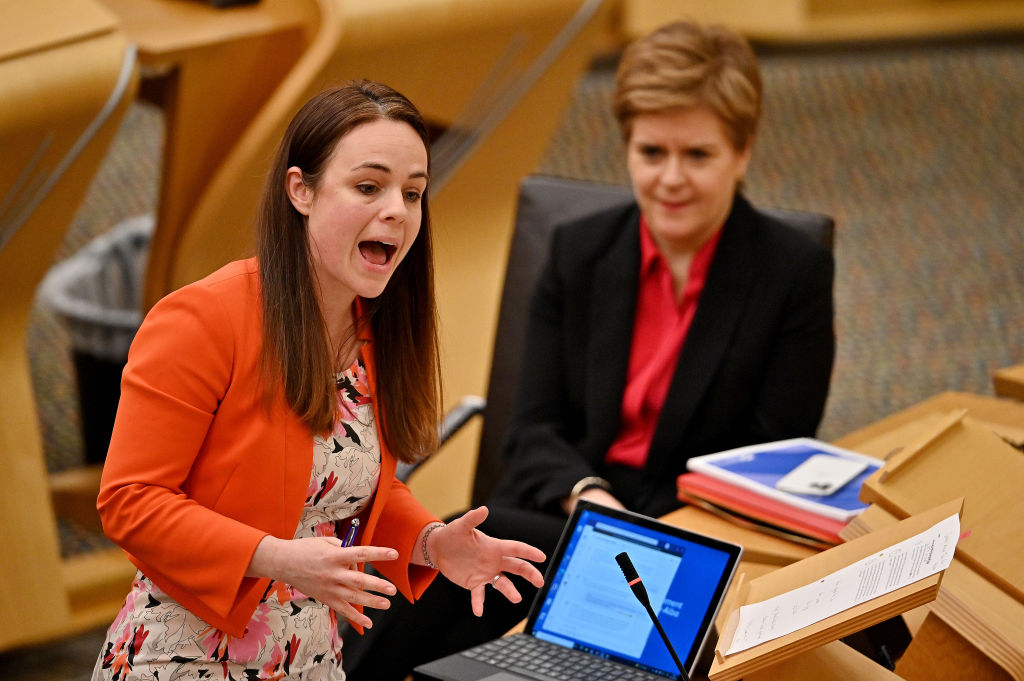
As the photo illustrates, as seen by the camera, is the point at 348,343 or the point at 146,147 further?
the point at 146,147

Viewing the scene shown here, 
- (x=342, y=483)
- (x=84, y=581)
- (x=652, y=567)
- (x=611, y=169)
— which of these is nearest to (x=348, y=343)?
(x=342, y=483)

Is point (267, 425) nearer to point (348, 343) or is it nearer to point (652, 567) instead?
point (348, 343)

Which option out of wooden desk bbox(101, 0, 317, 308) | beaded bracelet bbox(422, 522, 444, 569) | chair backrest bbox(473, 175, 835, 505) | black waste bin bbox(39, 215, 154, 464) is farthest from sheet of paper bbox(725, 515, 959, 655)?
black waste bin bbox(39, 215, 154, 464)

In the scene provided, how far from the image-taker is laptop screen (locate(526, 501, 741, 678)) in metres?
1.40

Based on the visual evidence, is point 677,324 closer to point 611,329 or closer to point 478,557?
point 611,329

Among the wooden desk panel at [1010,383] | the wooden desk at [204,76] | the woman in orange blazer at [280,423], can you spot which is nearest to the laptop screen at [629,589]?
the woman in orange blazer at [280,423]

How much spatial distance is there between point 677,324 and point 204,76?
117 centimetres

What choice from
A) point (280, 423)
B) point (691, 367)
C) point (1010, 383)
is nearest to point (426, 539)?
point (280, 423)

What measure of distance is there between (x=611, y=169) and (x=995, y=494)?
13.5ft

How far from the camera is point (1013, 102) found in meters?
6.33

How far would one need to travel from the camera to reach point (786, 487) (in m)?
1.69

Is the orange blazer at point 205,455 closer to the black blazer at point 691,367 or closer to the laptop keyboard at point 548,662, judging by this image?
the laptop keyboard at point 548,662

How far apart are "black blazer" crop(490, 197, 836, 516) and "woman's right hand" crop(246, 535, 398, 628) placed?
0.96 metres

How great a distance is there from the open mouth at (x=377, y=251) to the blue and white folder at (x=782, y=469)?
0.77 meters
